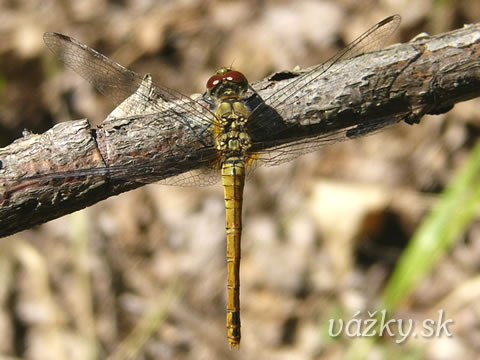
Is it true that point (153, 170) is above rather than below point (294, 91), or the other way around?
below

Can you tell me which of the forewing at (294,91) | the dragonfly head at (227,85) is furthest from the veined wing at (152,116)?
the forewing at (294,91)

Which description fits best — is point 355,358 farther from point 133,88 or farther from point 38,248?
point 38,248

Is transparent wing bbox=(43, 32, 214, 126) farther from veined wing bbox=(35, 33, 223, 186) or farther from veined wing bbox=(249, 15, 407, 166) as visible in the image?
veined wing bbox=(249, 15, 407, 166)

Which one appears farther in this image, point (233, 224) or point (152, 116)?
point (233, 224)

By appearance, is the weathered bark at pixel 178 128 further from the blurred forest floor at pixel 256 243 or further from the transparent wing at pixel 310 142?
the blurred forest floor at pixel 256 243

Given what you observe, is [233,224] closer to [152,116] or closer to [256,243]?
[152,116]

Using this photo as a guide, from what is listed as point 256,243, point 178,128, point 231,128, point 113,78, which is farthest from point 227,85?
point 256,243

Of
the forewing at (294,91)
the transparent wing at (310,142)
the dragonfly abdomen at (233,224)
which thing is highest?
the forewing at (294,91)

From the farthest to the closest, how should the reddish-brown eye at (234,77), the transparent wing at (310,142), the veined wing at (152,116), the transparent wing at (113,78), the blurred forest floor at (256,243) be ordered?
the blurred forest floor at (256,243), the reddish-brown eye at (234,77), the transparent wing at (113,78), the transparent wing at (310,142), the veined wing at (152,116)
